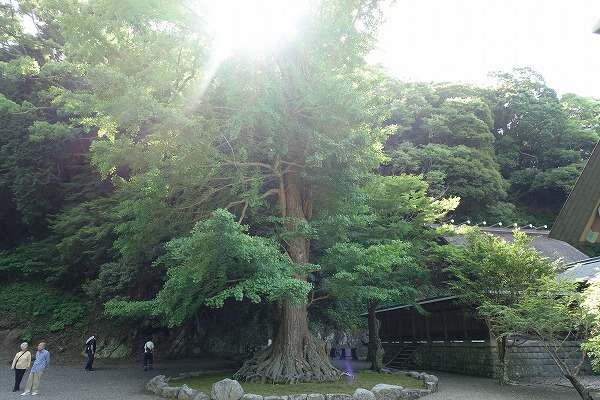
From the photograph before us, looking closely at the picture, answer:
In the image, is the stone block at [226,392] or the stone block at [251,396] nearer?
the stone block at [251,396]

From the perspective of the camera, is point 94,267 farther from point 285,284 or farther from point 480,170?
point 480,170

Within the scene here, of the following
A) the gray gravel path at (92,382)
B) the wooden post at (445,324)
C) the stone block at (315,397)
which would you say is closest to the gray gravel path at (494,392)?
the stone block at (315,397)

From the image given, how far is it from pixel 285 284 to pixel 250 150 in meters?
4.76

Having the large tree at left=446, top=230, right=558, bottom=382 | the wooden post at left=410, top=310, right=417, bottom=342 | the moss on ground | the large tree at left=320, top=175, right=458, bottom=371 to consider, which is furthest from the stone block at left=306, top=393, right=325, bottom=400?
the wooden post at left=410, top=310, right=417, bottom=342

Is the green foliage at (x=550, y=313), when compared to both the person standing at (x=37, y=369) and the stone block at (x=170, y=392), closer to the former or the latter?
the stone block at (x=170, y=392)

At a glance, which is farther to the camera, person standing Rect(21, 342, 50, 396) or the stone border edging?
person standing Rect(21, 342, 50, 396)

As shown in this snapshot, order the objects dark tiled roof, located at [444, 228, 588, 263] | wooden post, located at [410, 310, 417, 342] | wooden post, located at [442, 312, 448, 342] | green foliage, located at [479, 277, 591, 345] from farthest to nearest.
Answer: dark tiled roof, located at [444, 228, 588, 263]
wooden post, located at [410, 310, 417, 342]
wooden post, located at [442, 312, 448, 342]
green foliage, located at [479, 277, 591, 345]

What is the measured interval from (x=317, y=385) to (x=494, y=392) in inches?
174

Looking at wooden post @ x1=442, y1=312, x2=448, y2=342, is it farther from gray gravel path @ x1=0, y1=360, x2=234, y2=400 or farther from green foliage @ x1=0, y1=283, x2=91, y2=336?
green foliage @ x1=0, y1=283, x2=91, y2=336

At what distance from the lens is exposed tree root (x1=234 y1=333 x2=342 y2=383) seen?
11281 millimetres

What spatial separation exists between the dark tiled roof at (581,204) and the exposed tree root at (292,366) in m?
7.53

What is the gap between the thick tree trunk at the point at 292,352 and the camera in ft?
37.3

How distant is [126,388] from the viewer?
1176 cm

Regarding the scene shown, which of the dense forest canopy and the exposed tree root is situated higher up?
the dense forest canopy
